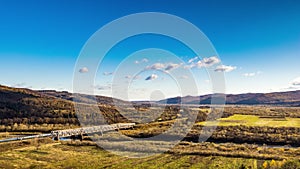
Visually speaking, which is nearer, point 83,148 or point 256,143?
point 83,148

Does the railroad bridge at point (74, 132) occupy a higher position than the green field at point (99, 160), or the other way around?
the railroad bridge at point (74, 132)

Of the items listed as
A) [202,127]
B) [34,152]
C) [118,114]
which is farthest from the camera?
[118,114]

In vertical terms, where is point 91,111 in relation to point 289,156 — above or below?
above

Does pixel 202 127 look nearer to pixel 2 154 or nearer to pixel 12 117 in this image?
pixel 2 154

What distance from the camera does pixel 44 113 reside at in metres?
82.4

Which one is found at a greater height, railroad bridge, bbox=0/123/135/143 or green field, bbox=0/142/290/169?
railroad bridge, bbox=0/123/135/143

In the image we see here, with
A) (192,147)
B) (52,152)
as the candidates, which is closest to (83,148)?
(52,152)

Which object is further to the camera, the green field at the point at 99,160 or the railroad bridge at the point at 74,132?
the railroad bridge at the point at 74,132

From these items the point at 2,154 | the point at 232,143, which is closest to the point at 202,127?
the point at 232,143

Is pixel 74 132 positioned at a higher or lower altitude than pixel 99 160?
higher

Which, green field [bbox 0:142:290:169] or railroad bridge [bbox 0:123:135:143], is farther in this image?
railroad bridge [bbox 0:123:135:143]

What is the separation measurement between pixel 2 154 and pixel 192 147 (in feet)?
85.8

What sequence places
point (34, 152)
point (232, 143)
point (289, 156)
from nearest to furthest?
point (289, 156)
point (34, 152)
point (232, 143)

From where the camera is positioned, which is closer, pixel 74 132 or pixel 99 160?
pixel 99 160
